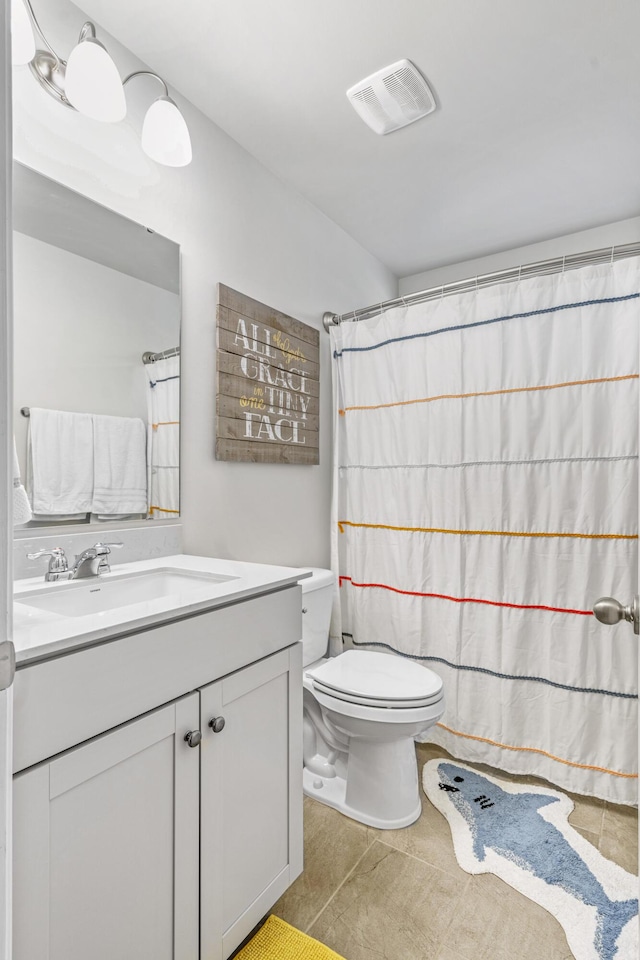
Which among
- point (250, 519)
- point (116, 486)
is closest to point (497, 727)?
point (250, 519)

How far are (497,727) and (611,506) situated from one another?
0.95 m

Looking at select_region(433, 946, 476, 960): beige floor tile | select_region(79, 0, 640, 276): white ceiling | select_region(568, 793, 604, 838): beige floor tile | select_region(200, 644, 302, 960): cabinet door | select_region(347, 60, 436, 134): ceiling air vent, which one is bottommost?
select_region(433, 946, 476, 960): beige floor tile

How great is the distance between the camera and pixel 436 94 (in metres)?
1.68

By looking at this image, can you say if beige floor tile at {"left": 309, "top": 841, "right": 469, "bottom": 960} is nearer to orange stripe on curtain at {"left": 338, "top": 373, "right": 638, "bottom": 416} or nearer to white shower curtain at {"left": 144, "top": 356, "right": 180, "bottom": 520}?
white shower curtain at {"left": 144, "top": 356, "right": 180, "bottom": 520}

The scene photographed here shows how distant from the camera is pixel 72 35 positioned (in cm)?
136

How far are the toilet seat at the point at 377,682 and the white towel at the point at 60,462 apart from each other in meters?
0.96

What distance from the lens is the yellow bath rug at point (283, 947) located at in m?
1.18

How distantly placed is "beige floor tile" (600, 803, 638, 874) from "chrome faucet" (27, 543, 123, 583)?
66.5 inches

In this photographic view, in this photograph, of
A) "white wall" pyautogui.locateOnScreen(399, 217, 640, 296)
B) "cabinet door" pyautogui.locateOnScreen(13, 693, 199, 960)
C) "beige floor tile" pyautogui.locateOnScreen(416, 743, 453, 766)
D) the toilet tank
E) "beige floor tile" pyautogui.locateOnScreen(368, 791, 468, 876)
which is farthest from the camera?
"white wall" pyautogui.locateOnScreen(399, 217, 640, 296)

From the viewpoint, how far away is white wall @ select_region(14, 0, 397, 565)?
4.45 feet

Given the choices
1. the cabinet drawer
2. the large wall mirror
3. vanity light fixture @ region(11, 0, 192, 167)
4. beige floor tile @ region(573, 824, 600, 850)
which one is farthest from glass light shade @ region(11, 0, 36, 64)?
beige floor tile @ region(573, 824, 600, 850)

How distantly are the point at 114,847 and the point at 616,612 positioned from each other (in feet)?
2.97

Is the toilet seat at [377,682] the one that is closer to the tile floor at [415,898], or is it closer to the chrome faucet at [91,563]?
the tile floor at [415,898]

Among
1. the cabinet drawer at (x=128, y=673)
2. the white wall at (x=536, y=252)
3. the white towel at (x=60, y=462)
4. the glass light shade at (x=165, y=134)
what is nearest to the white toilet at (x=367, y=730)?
the cabinet drawer at (x=128, y=673)
